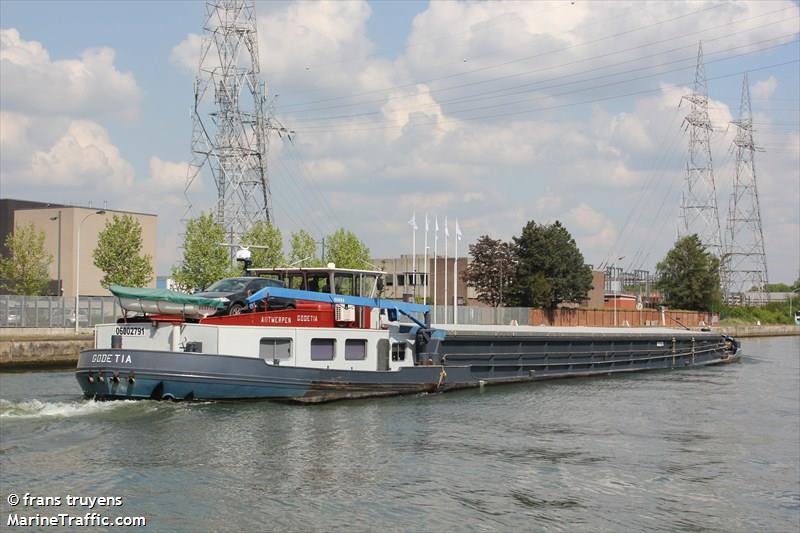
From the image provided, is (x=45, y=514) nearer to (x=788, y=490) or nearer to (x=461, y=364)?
(x=788, y=490)

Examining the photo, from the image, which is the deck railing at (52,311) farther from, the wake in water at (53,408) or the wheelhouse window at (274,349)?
the wake in water at (53,408)

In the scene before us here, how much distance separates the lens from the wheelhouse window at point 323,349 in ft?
96.1

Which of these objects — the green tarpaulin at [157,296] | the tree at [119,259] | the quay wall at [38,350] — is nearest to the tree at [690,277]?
the tree at [119,259]

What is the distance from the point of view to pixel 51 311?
5228 centimetres

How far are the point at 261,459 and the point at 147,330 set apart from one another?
859 cm

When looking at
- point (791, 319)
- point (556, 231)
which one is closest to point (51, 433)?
point (556, 231)

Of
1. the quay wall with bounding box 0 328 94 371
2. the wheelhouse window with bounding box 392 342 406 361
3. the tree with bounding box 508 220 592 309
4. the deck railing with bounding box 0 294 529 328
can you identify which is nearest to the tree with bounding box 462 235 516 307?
the tree with bounding box 508 220 592 309

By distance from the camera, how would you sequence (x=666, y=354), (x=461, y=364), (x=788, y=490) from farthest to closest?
(x=666, y=354), (x=461, y=364), (x=788, y=490)

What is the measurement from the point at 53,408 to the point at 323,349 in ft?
28.7

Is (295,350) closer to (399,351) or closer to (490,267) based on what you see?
(399,351)

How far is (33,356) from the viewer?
44.7m

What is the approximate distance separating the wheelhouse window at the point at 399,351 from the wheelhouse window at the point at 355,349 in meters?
1.44

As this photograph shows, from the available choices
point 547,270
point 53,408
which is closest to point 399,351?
point 53,408

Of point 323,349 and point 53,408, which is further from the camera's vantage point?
point 323,349
